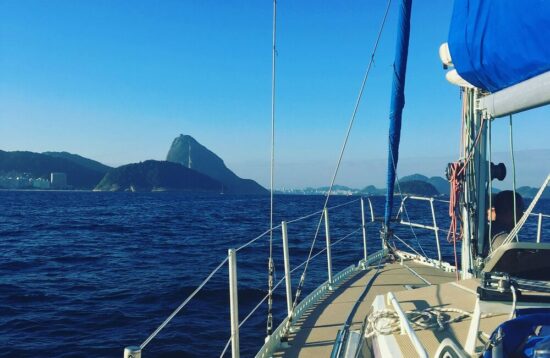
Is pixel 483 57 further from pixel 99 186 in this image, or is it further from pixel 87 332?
pixel 99 186

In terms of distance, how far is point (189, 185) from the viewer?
195875mm

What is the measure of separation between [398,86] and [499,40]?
14.9 feet

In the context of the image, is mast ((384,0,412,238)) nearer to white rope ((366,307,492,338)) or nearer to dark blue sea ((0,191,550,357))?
dark blue sea ((0,191,550,357))

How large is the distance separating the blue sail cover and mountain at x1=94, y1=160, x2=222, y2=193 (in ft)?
596

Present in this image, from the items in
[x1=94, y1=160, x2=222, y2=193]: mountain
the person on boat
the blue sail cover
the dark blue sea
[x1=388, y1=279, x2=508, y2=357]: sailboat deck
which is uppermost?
[x1=94, y1=160, x2=222, y2=193]: mountain

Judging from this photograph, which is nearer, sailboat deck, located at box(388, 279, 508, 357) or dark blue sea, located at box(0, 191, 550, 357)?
sailboat deck, located at box(388, 279, 508, 357)

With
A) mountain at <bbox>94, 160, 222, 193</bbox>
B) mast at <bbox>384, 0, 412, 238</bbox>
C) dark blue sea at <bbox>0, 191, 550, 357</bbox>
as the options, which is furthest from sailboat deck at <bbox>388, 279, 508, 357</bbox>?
mountain at <bbox>94, 160, 222, 193</bbox>

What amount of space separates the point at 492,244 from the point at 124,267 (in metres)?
12.2

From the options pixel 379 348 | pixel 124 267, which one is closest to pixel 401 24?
pixel 379 348

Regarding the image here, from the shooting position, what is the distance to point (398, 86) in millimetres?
7113

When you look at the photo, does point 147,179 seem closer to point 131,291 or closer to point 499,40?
point 131,291

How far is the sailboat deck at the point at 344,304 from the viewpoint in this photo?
174 inches

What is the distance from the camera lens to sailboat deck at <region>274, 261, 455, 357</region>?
14.5 ft

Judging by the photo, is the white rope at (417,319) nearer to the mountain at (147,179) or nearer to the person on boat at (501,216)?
the person on boat at (501,216)
